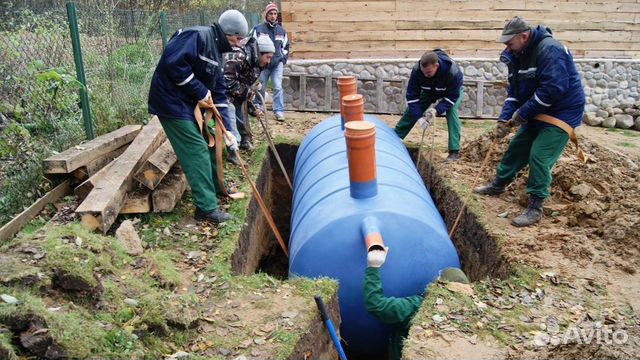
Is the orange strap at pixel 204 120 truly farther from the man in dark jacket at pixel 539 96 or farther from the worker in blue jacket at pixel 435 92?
the man in dark jacket at pixel 539 96

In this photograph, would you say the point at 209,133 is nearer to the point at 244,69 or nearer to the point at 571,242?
the point at 244,69

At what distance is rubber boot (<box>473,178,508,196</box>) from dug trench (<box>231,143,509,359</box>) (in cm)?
32

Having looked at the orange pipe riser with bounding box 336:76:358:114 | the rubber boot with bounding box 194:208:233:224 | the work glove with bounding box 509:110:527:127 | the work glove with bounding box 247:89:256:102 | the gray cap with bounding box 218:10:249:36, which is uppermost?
the gray cap with bounding box 218:10:249:36

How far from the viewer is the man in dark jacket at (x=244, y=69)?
673 cm

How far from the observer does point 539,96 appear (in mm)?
4852

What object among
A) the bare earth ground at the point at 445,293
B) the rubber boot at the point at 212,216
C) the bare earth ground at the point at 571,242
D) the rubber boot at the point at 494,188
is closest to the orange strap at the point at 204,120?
the rubber boot at the point at 212,216

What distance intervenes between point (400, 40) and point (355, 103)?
6.00 m

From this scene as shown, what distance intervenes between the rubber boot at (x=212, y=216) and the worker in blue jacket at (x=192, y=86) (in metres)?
0.02

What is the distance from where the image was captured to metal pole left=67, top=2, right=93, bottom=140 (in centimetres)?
577

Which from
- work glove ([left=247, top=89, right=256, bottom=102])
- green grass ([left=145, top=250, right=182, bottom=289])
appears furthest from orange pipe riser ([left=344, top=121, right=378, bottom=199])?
work glove ([left=247, top=89, right=256, bottom=102])

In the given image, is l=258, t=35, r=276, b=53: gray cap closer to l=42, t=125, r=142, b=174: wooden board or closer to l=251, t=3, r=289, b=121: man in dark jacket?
l=42, t=125, r=142, b=174: wooden board

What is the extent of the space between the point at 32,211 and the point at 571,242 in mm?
5092

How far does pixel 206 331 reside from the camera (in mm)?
3498

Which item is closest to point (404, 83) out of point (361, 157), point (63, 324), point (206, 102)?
point (206, 102)
